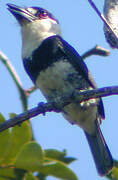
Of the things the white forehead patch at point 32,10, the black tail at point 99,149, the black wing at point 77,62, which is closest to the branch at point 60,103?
the black wing at point 77,62

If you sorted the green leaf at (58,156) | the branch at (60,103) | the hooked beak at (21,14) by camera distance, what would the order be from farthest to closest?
the hooked beak at (21,14) < the branch at (60,103) < the green leaf at (58,156)

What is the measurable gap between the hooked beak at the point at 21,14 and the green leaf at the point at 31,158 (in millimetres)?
2352

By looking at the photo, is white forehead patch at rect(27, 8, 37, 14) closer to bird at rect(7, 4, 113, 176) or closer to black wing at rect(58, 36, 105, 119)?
bird at rect(7, 4, 113, 176)

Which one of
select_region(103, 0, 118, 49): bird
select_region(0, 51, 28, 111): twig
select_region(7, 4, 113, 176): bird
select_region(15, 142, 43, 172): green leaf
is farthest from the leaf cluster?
select_region(7, 4, 113, 176): bird

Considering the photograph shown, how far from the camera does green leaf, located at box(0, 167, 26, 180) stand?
47.9 inches

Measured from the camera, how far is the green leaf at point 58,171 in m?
1.17

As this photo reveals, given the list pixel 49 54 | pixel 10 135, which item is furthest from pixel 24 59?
pixel 10 135

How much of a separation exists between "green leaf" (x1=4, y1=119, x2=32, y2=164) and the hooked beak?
215cm

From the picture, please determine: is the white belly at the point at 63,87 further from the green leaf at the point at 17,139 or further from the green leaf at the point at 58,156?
the green leaf at the point at 58,156

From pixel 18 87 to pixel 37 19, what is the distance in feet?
5.62

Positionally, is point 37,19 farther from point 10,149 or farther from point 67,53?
point 10,149

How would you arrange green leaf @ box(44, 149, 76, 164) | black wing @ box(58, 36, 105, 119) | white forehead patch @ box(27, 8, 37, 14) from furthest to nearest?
white forehead patch @ box(27, 8, 37, 14) < black wing @ box(58, 36, 105, 119) < green leaf @ box(44, 149, 76, 164)

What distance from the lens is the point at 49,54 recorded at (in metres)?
2.83

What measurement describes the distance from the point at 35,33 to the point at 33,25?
183mm
